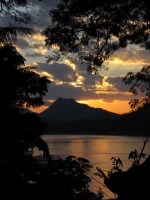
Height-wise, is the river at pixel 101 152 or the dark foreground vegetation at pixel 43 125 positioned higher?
the dark foreground vegetation at pixel 43 125

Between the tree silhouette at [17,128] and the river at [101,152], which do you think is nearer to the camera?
the tree silhouette at [17,128]

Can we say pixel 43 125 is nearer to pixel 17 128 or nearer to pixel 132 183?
pixel 17 128

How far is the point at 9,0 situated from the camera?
33.3 ft

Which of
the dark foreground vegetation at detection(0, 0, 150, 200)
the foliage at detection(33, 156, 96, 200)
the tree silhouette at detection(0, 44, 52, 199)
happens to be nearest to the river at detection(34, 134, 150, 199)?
the tree silhouette at detection(0, 44, 52, 199)

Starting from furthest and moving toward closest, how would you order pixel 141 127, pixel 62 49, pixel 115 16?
pixel 141 127, pixel 62 49, pixel 115 16

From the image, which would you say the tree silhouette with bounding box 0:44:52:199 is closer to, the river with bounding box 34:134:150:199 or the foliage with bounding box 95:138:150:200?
the foliage with bounding box 95:138:150:200

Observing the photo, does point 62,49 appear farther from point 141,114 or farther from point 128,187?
point 141,114

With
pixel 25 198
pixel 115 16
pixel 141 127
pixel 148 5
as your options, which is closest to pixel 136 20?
pixel 115 16

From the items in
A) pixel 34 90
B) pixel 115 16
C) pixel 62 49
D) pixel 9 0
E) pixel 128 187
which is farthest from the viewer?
pixel 34 90

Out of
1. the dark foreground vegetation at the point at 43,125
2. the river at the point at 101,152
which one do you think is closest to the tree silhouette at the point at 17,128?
the dark foreground vegetation at the point at 43,125

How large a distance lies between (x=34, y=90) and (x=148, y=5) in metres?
12.8

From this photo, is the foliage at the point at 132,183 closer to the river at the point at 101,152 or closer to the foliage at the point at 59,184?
the foliage at the point at 59,184

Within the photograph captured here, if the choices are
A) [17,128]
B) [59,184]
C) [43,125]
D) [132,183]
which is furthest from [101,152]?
[59,184]

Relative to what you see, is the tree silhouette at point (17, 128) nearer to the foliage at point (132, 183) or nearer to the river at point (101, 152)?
the foliage at point (132, 183)
